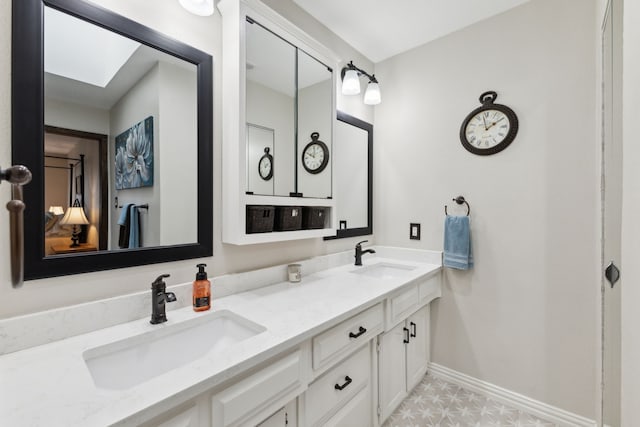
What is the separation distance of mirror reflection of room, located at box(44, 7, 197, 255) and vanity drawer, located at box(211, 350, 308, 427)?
2.35 ft

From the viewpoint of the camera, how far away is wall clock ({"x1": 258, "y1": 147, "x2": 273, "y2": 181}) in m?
1.54

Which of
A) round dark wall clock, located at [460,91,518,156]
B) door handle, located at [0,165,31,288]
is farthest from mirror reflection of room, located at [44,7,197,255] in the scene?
round dark wall clock, located at [460,91,518,156]

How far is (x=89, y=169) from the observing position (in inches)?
42.8

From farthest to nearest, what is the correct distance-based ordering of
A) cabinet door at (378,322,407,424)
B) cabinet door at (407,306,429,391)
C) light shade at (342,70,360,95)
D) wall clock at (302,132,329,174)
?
1. light shade at (342,70,360,95)
2. cabinet door at (407,306,429,391)
3. wall clock at (302,132,329,174)
4. cabinet door at (378,322,407,424)

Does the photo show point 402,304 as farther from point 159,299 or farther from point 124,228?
point 124,228

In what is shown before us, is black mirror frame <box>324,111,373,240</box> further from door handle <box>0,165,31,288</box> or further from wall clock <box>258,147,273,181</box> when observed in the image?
door handle <box>0,165,31,288</box>

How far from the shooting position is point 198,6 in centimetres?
123

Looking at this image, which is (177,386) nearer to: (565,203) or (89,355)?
(89,355)

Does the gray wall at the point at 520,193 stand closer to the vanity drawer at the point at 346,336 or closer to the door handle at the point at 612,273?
the door handle at the point at 612,273

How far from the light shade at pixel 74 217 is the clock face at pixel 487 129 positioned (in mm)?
2246

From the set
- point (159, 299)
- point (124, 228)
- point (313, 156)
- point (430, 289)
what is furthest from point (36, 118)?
point (430, 289)

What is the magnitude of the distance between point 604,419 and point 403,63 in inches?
99.1

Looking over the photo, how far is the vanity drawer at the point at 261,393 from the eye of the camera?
2.72 feet

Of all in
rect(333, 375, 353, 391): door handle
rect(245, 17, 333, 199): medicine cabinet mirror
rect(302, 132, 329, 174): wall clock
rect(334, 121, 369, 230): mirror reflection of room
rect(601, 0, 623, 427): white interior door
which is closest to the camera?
rect(601, 0, 623, 427): white interior door
